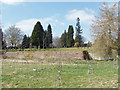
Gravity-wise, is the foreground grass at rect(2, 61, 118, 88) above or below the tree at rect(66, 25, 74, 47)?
below

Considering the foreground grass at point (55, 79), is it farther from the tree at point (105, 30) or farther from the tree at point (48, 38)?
the tree at point (48, 38)

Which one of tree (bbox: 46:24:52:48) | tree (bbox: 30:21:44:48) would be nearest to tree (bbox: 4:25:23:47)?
tree (bbox: 30:21:44:48)

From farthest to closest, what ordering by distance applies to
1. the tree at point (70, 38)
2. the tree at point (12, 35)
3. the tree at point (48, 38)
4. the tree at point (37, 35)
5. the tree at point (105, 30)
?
the tree at point (70, 38)
the tree at point (48, 38)
the tree at point (37, 35)
the tree at point (12, 35)
the tree at point (105, 30)

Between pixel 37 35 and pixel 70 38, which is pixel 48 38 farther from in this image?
pixel 70 38

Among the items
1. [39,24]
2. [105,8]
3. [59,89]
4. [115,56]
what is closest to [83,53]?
[115,56]

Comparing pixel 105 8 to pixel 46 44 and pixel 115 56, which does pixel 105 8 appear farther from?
pixel 46 44

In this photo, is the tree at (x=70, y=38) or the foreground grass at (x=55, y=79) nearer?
the foreground grass at (x=55, y=79)

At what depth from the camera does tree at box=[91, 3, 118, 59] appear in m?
16.7

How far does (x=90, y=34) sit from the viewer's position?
18.2 meters

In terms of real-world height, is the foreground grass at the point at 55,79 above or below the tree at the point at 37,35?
below

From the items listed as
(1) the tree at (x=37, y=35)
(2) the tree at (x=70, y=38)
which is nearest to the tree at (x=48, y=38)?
(1) the tree at (x=37, y=35)

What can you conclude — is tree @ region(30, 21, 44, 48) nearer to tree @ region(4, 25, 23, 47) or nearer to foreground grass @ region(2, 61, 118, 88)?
tree @ region(4, 25, 23, 47)

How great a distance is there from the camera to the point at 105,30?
17203 mm

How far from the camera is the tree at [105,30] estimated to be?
54.7ft
